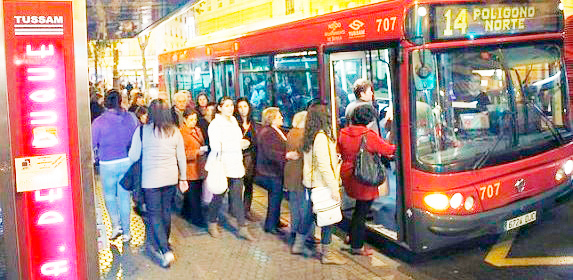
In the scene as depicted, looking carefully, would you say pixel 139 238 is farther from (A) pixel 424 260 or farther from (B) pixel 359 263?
(A) pixel 424 260

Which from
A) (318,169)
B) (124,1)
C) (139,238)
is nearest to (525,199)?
(318,169)

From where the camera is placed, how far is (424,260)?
21.3 feet

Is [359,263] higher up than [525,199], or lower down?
lower down

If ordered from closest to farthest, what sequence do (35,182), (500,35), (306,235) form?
1. (35,182)
2. (500,35)
3. (306,235)

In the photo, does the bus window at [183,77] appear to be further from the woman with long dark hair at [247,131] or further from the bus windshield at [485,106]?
the bus windshield at [485,106]

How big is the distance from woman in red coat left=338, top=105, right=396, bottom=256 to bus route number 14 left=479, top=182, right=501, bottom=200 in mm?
942

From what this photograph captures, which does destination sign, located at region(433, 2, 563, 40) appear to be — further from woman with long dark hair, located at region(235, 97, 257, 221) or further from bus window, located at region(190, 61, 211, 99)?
bus window, located at region(190, 61, 211, 99)

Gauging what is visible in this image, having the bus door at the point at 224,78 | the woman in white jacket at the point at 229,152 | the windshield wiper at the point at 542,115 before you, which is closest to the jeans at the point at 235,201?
the woman in white jacket at the point at 229,152

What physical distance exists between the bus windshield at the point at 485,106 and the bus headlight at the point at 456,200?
255mm

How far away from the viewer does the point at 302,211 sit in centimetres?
648

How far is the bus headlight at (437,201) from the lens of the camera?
587cm

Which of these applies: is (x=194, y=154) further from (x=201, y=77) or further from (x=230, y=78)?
(x=201, y=77)

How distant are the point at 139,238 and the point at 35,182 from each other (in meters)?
3.75

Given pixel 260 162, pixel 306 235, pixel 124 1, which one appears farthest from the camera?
pixel 124 1
